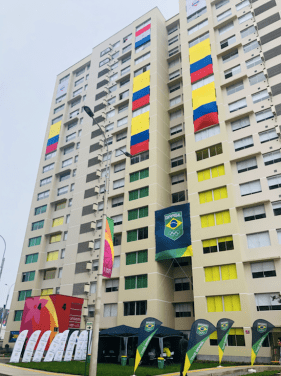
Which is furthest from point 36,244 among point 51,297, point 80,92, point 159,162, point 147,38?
point 147,38

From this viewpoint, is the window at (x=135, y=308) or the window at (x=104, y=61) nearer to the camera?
the window at (x=135, y=308)

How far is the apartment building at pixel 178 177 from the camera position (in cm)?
3259

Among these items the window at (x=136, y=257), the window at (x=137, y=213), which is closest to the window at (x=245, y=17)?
the window at (x=137, y=213)

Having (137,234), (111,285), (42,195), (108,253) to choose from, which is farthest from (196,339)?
(42,195)

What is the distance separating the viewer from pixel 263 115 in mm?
37656

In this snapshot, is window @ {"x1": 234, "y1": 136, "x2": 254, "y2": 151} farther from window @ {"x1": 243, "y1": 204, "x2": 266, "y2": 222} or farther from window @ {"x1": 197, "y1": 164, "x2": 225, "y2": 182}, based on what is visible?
window @ {"x1": 243, "y1": 204, "x2": 266, "y2": 222}

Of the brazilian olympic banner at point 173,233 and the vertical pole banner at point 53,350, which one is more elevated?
the brazilian olympic banner at point 173,233

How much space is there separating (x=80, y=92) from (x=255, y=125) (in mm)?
41317

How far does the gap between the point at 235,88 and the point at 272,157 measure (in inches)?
482

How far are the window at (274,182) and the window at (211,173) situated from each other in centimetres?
540

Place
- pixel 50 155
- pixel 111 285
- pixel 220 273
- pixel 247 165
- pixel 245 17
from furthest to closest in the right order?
pixel 50 155
pixel 245 17
pixel 111 285
pixel 247 165
pixel 220 273

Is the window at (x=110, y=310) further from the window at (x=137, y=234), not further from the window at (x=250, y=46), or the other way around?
the window at (x=250, y=46)

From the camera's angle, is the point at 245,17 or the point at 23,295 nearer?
the point at 245,17

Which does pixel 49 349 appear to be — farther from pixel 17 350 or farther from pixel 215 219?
pixel 215 219
